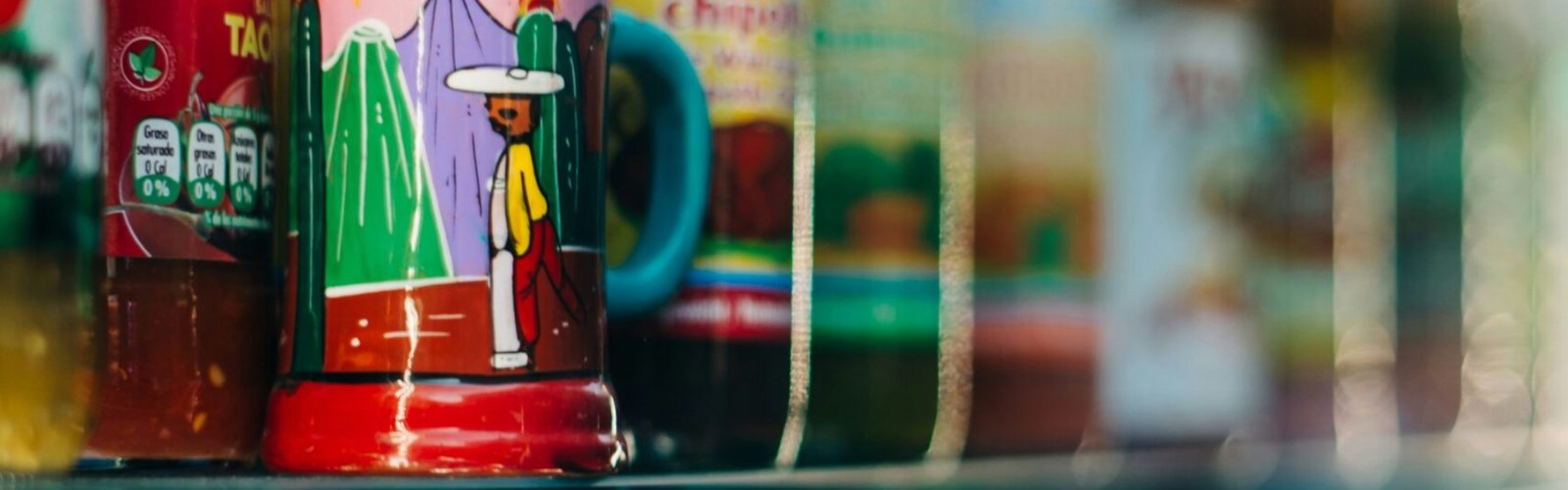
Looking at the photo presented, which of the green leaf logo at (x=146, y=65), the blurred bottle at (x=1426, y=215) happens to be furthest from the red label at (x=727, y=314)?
the blurred bottle at (x=1426, y=215)

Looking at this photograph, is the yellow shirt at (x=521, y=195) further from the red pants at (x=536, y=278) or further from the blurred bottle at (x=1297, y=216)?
the blurred bottle at (x=1297, y=216)

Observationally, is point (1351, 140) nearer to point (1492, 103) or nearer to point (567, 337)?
point (1492, 103)

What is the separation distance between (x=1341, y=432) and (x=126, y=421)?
71 cm

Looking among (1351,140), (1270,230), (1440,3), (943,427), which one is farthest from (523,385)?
(1440,3)

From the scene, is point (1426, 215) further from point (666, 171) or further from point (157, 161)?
point (157, 161)

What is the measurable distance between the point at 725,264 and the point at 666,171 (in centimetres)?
5

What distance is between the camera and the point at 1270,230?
0.97 metres

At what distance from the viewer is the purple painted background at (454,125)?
1.94 feet

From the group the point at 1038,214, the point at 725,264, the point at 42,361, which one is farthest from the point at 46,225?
the point at 1038,214

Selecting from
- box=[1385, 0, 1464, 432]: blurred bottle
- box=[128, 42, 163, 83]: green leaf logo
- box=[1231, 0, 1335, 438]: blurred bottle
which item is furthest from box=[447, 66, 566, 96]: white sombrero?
box=[1385, 0, 1464, 432]: blurred bottle

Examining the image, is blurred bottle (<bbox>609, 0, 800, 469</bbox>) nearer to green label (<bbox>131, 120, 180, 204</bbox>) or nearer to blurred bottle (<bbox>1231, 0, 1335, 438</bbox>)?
green label (<bbox>131, 120, 180, 204</bbox>)

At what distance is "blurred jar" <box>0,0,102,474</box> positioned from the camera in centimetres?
55

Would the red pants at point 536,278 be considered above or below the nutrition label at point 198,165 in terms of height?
below

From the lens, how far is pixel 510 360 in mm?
593
